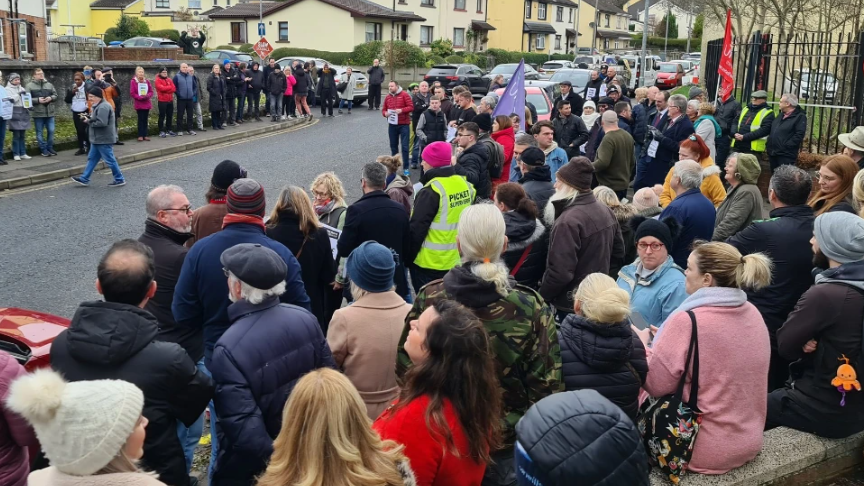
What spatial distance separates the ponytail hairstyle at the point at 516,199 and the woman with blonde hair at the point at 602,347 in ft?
6.47

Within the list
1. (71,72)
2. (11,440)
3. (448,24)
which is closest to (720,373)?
(11,440)

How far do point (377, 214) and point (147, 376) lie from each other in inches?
117

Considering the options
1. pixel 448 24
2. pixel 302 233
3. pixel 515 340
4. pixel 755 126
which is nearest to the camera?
pixel 515 340

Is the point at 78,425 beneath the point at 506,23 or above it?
beneath

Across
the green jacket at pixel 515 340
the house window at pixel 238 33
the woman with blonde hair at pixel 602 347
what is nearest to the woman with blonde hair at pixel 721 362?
the woman with blonde hair at pixel 602 347

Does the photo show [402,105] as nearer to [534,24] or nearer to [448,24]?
[448,24]

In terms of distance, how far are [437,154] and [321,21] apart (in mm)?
48640

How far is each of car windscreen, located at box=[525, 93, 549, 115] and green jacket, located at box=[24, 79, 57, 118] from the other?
35.3 ft

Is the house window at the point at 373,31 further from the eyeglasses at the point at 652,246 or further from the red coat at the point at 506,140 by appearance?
the eyeglasses at the point at 652,246

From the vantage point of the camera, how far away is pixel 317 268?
5.77 m

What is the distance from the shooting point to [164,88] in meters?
19.3

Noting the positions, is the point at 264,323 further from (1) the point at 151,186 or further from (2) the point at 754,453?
(1) the point at 151,186

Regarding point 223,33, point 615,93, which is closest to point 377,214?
point 615,93

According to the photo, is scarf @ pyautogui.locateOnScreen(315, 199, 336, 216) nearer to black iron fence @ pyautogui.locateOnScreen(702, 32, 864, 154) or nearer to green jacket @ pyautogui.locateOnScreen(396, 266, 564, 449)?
green jacket @ pyautogui.locateOnScreen(396, 266, 564, 449)
